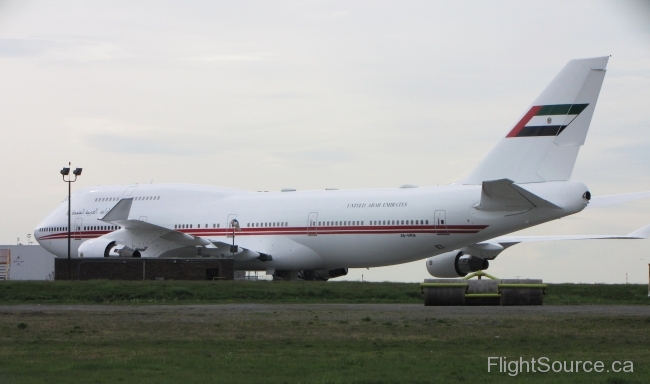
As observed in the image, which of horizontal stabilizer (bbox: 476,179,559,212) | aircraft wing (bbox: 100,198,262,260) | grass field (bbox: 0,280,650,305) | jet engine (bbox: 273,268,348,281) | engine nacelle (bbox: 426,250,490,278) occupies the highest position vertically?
horizontal stabilizer (bbox: 476,179,559,212)

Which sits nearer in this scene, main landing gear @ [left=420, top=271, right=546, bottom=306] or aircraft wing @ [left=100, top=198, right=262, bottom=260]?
main landing gear @ [left=420, top=271, right=546, bottom=306]

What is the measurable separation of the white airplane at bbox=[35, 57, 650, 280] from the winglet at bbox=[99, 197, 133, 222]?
0.17 feet

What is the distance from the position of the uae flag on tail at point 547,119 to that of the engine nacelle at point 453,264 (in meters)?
7.20

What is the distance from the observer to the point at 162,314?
21.8 metres

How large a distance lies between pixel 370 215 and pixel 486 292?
15222 millimetres

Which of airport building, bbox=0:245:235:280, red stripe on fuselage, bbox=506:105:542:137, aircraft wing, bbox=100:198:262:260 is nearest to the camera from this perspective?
red stripe on fuselage, bbox=506:105:542:137

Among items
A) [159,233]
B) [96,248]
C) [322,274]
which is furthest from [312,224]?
[96,248]

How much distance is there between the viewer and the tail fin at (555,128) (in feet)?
116

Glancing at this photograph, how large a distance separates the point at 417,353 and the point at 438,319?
18.9ft

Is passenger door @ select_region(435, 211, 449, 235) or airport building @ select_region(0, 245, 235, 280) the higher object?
passenger door @ select_region(435, 211, 449, 235)

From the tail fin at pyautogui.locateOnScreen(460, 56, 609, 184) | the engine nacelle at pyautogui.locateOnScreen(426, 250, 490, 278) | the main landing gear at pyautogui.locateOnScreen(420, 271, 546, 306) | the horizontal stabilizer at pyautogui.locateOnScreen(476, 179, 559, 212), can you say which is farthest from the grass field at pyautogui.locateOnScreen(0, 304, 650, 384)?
the engine nacelle at pyautogui.locateOnScreen(426, 250, 490, 278)

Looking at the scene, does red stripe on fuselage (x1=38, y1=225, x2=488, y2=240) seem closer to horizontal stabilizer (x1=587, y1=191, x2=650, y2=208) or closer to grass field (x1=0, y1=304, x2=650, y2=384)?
horizontal stabilizer (x1=587, y1=191, x2=650, y2=208)

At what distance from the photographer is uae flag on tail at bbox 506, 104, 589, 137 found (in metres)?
35.6

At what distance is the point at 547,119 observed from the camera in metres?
36.1
